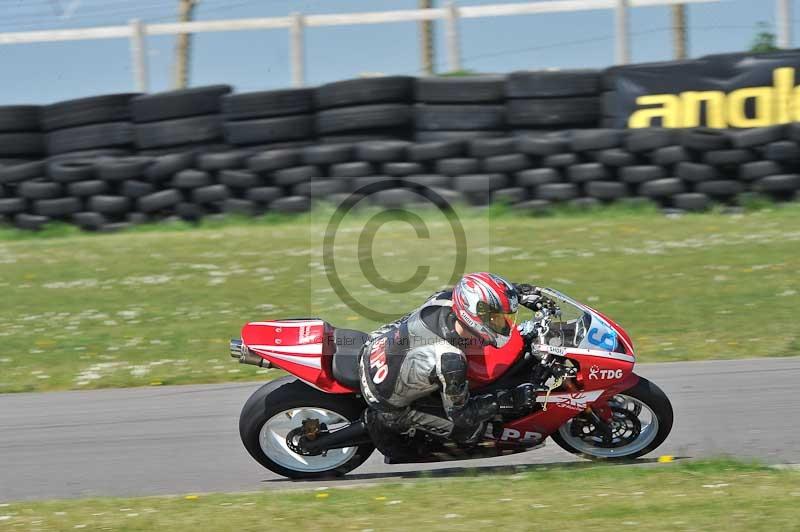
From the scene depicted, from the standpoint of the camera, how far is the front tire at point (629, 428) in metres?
5.77

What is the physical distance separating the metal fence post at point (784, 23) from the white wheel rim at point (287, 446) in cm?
971

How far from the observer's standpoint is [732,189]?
12.6m

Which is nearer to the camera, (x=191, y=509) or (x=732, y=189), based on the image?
(x=191, y=509)

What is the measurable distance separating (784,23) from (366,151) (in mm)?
5555

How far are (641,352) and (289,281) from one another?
410 centimetres

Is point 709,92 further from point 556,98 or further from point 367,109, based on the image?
point 367,109

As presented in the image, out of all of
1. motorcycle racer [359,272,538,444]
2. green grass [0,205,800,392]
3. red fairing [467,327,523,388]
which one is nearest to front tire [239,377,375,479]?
motorcycle racer [359,272,538,444]

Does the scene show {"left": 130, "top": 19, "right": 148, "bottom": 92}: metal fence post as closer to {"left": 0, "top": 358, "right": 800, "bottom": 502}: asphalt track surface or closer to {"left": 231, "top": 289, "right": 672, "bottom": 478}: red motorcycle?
{"left": 0, "top": 358, "right": 800, "bottom": 502}: asphalt track surface

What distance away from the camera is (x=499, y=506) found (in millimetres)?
4891

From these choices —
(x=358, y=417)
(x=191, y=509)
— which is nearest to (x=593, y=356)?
(x=358, y=417)

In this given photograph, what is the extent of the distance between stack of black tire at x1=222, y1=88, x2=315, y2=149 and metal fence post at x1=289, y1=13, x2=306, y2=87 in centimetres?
110

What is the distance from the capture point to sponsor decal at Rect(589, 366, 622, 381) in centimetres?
556

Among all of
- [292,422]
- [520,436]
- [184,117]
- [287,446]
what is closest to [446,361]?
[520,436]

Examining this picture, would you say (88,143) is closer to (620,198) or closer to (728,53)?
(620,198)
